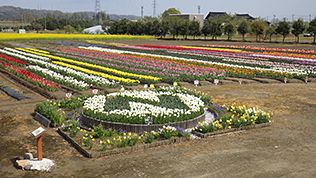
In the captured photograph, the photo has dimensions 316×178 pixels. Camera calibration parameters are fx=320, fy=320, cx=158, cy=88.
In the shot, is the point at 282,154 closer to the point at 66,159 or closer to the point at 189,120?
the point at 189,120

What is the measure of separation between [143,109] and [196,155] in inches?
123

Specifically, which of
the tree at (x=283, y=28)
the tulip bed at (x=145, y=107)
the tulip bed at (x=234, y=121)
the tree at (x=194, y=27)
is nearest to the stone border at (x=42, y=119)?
the tulip bed at (x=145, y=107)

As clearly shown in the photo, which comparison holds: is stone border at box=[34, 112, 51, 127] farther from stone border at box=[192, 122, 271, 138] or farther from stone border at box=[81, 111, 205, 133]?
stone border at box=[192, 122, 271, 138]

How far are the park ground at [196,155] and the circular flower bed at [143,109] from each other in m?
1.17

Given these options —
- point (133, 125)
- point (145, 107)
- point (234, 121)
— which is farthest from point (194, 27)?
point (133, 125)

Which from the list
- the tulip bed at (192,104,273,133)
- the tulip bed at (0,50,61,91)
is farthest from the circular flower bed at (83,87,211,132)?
the tulip bed at (0,50,61,91)

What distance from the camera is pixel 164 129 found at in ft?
28.6

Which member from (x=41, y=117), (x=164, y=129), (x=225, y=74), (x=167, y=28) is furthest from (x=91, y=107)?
(x=167, y=28)

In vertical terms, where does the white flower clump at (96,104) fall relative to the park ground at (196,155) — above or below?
above

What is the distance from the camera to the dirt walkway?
6.57 m

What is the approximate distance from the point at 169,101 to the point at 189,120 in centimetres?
213

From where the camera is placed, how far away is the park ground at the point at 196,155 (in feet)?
21.6

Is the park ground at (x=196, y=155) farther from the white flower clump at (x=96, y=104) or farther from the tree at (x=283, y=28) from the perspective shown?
the tree at (x=283, y=28)

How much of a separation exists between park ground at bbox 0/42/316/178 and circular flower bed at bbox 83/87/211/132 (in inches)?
46.0
